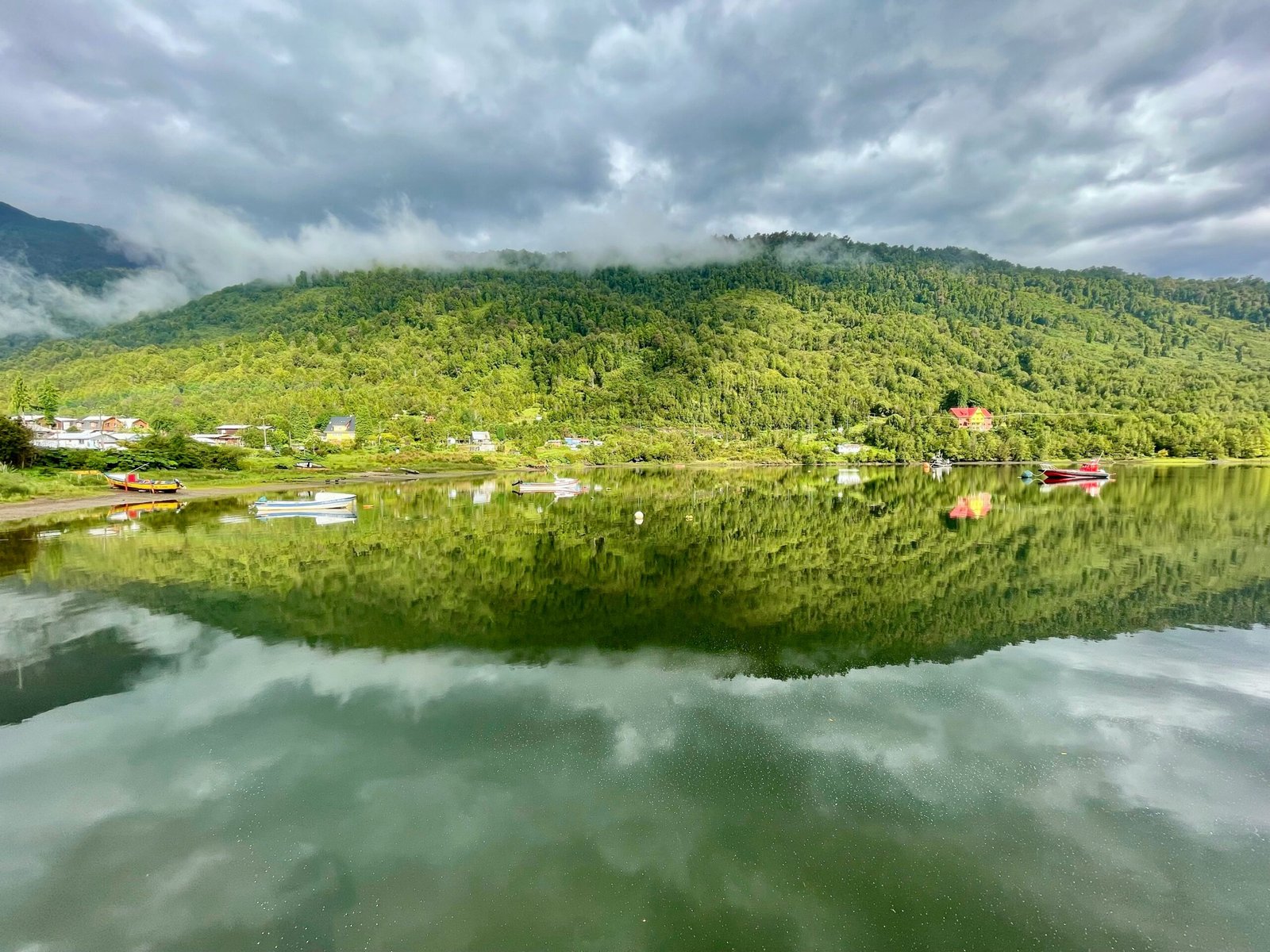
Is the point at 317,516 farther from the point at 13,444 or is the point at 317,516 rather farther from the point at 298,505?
the point at 13,444

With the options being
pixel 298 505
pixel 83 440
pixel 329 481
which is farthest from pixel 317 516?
pixel 83 440

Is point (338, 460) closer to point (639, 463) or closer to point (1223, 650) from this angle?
point (639, 463)

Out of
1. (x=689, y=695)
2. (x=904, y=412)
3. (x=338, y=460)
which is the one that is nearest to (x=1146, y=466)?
(x=904, y=412)

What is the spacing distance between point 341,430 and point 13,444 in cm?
7346

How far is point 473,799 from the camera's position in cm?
918

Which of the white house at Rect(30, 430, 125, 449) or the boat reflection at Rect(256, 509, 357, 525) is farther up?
the white house at Rect(30, 430, 125, 449)

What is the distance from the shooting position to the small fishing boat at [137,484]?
184 feet

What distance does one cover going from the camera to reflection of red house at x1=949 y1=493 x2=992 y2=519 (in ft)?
143

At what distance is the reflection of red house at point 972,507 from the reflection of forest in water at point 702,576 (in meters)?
1.65

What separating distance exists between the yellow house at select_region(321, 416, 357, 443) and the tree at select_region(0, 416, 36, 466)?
2409 inches

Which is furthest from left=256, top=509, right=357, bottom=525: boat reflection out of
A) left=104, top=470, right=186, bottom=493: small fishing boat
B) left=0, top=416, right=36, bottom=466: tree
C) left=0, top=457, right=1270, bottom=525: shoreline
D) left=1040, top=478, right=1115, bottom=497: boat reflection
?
left=1040, top=478, right=1115, bottom=497: boat reflection

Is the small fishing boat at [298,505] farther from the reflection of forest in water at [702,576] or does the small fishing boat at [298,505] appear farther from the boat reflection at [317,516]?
the reflection of forest in water at [702,576]

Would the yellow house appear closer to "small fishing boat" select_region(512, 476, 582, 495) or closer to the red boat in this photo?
"small fishing boat" select_region(512, 476, 582, 495)

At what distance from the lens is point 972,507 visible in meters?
48.7
